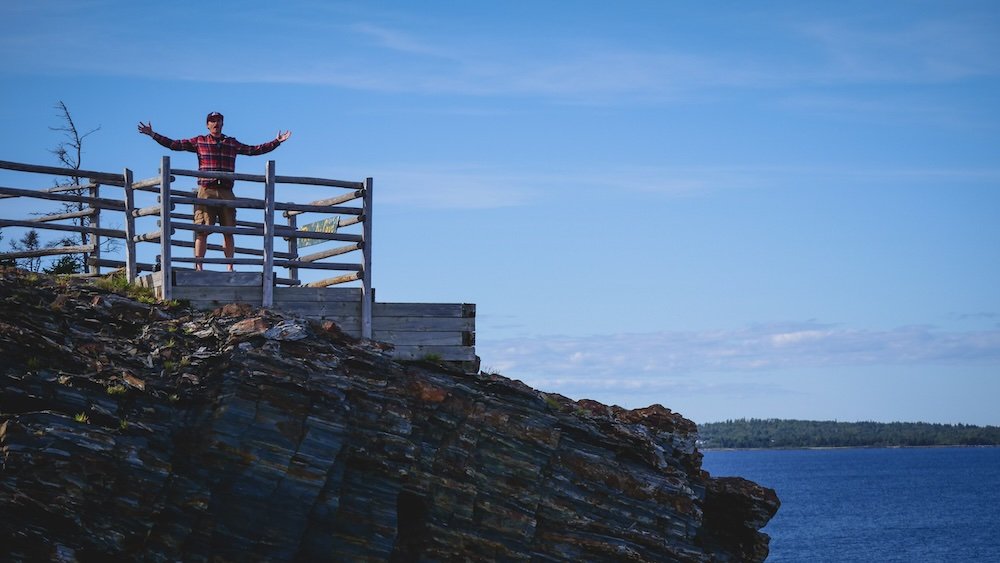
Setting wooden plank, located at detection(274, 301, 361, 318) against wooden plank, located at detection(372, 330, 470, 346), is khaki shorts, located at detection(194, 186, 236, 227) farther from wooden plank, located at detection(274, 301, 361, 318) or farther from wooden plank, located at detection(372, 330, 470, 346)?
wooden plank, located at detection(372, 330, 470, 346)

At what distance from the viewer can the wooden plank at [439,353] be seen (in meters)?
19.8

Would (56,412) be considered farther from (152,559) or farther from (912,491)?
(912,491)

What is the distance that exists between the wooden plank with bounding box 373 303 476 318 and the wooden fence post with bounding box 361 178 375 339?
0.28 m

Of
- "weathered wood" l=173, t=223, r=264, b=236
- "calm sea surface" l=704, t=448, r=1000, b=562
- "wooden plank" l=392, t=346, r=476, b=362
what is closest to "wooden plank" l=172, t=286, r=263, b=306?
"weathered wood" l=173, t=223, r=264, b=236

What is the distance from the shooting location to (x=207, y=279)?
18.9 m

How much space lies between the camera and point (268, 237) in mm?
19453

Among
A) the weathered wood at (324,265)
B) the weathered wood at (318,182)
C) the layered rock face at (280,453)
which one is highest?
the weathered wood at (318,182)

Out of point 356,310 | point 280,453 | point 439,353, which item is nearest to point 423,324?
point 439,353

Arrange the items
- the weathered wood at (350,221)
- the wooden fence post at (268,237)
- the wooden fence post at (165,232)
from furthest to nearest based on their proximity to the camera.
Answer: the weathered wood at (350,221)
the wooden fence post at (268,237)
the wooden fence post at (165,232)

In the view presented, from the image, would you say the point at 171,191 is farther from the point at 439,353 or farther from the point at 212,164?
the point at 439,353

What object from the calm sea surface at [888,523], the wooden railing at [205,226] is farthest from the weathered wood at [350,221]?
the calm sea surface at [888,523]

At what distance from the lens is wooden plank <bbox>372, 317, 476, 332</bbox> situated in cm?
2002

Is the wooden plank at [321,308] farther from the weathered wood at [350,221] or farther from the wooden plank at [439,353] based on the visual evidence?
the weathered wood at [350,221]

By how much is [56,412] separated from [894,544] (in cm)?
8738
